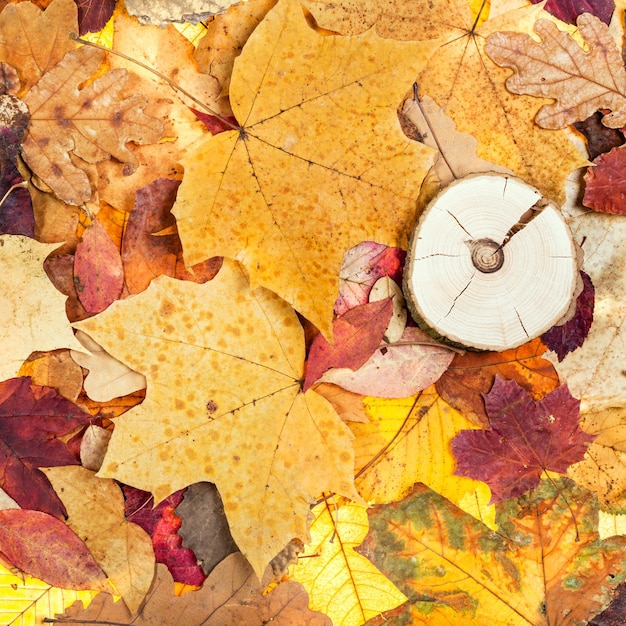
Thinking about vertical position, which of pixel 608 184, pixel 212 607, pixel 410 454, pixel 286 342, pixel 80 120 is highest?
pixel 80 120

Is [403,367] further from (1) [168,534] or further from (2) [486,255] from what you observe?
(1) [168,534]

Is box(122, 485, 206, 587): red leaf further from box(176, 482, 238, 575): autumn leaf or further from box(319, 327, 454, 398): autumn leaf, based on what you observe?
box(319, 327, 454, 398): autumn leaf

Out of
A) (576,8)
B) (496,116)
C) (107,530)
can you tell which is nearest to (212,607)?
(107,530)

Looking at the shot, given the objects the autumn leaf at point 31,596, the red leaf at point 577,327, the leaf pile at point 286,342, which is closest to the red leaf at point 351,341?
the leaf pile at point 286,342

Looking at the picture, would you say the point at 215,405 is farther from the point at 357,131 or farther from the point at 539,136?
the point at 539,136

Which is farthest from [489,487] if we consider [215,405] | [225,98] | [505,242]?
[225,98]

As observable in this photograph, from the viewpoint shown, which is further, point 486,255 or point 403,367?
point 403,367
